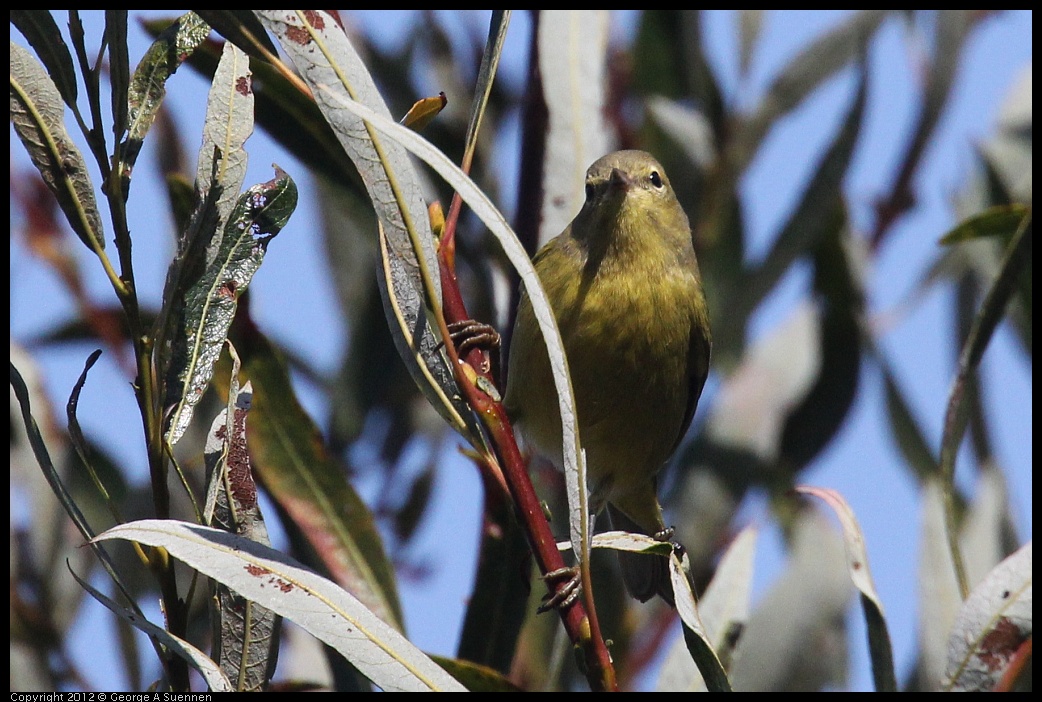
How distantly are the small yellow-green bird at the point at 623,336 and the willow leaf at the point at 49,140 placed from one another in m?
1.63

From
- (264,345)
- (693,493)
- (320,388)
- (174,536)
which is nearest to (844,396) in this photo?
(693,493)

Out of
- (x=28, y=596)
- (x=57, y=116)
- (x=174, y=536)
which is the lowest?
(x=28, y=596)

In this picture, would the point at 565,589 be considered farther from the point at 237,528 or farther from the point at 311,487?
the point at 311,487

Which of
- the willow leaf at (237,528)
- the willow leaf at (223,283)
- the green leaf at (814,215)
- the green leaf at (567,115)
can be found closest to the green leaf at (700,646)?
the willow leaf at (237,528)

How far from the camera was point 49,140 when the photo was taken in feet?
6.72

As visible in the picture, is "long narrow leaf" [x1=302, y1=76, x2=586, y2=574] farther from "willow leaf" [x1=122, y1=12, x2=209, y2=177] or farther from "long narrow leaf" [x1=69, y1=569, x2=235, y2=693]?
"long narrow leaf" [x1=69, y1=569, x2=235, y2=693]

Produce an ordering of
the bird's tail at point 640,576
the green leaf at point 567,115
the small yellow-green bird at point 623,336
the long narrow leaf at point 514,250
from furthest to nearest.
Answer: the bird's tail at point 640,576 → the small yellow-green bird at point 623,336 → the green leaf at point 567,115 → the long narrow leaf at point 514,250

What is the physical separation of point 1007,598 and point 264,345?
1727 millimetres

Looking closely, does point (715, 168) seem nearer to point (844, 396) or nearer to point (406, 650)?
point (844, 396)

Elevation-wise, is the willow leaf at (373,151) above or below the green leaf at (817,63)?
below

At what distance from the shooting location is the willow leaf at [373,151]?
2043mm

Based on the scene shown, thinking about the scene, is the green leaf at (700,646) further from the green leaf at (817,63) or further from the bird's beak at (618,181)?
the green leaf at (817,63)

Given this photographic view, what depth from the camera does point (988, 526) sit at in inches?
150

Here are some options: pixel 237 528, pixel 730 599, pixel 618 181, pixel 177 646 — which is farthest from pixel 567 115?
pixel 177 646
